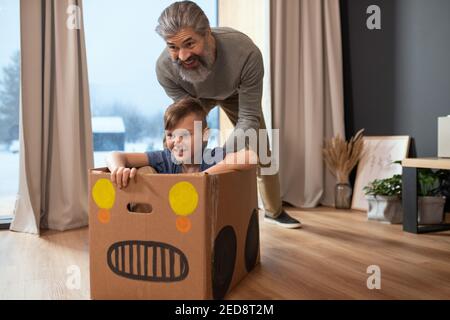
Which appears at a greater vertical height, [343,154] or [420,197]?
[343,154]

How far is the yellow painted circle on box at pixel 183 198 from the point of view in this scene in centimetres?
107

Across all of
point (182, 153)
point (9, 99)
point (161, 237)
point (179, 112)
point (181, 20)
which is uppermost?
point (181, 20)

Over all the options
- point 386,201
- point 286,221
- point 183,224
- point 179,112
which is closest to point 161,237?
point 183,224

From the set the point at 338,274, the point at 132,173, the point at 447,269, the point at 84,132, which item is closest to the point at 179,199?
the point at 132,173

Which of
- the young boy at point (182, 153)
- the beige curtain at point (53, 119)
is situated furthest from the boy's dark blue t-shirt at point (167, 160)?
the beige curtain at point (53, 119)

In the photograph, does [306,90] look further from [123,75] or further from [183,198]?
[183,198]

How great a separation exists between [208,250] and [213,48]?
0.80 m

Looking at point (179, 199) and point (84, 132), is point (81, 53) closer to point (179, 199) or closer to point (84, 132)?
point (84, 132)

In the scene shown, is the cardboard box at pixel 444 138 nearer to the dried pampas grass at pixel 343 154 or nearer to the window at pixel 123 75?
the dried pampas grass at pixel 343 154

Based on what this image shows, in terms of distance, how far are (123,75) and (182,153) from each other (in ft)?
5.64

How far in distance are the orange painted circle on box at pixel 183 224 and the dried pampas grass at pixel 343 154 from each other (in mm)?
1944

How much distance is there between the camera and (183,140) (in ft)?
4.56

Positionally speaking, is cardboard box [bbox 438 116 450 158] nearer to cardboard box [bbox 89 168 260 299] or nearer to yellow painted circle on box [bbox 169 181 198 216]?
cardboard box [bbox 89 168 260 299]

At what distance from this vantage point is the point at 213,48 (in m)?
1.58
